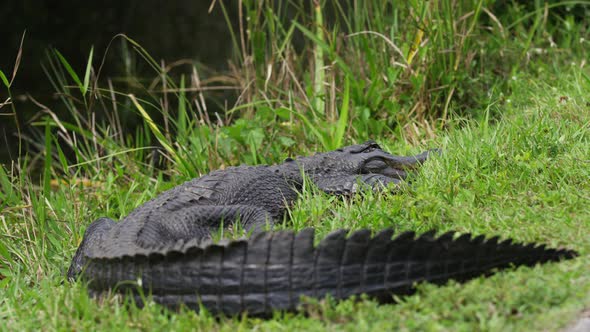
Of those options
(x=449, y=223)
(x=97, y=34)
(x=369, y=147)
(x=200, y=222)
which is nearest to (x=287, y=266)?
(x=449, y=223)

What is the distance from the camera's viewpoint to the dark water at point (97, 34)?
31.2 feet

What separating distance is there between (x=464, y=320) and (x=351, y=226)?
42.0 inches

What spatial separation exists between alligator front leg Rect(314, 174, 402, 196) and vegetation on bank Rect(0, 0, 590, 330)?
0.27 metres

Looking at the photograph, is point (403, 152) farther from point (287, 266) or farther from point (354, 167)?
point (287, 266)

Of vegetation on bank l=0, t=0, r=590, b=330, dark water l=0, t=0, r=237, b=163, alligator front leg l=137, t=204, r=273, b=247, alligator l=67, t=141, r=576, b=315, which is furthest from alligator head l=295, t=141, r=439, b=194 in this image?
dark water l=0, t=0, r=237, b=163

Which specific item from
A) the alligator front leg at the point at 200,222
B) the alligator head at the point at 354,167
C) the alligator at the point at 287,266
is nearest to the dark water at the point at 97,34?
the alligator head at the point at 354,167

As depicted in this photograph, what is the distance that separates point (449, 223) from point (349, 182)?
3.64 ft

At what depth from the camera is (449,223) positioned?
10.9 ft

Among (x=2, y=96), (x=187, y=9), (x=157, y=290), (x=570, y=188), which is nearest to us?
(x=157, y=290)

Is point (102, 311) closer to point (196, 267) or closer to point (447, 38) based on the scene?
point (196, 267)

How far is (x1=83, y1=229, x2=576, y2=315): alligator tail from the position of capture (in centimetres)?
270

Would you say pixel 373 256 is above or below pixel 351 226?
above

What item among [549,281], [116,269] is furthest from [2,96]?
[549,281]

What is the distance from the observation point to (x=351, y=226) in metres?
3.48
